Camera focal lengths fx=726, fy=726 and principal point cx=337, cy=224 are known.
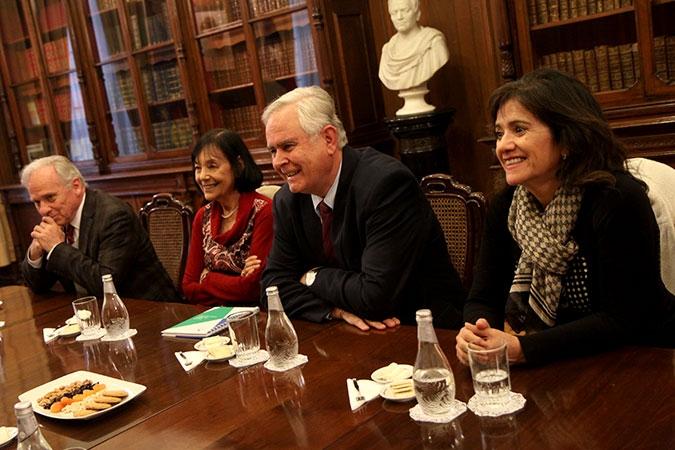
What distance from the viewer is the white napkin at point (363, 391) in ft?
4.33

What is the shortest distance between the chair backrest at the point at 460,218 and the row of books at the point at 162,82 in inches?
116

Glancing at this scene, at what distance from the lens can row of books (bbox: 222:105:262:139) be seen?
4.47 meters

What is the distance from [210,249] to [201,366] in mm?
1004

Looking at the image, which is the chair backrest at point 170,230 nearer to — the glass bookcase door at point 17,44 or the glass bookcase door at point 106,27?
the glass bookcase door at point 106,27

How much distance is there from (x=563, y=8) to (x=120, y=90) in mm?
3292

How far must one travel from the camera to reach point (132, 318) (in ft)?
7.28

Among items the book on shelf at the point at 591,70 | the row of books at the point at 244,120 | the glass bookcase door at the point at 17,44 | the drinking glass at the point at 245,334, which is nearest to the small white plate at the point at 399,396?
the drinking glass at the point at 245,334

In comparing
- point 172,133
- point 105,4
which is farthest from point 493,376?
point 105,4

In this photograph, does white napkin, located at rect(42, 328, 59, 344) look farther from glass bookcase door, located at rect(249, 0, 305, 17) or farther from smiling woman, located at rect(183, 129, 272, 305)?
glass bookcase door, located at rect(249, 0, 305, 17)

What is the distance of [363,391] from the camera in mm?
1350

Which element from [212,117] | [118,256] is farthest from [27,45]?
[118,256]

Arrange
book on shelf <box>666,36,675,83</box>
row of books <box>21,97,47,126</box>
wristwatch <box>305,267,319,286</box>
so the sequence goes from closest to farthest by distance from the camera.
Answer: wristwatch <box>305,267,319,286</box>
book on shelf <box>666,36,675,83</box>
row of books <box>21,97,47,126</box>

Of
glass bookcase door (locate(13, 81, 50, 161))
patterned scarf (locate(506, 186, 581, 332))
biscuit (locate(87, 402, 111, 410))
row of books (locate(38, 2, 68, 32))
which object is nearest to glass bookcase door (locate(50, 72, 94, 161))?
glass bookcase door (locate(13, 81, 50, 161))

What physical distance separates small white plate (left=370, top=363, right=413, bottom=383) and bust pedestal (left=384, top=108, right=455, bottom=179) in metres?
2.31
